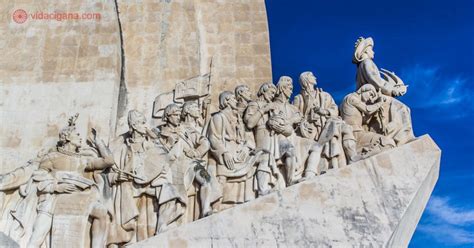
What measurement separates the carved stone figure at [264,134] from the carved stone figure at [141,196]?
118 cm

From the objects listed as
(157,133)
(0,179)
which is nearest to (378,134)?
(157,133)

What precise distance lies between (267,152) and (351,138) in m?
1.27

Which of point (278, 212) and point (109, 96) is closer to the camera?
point (278, 212)

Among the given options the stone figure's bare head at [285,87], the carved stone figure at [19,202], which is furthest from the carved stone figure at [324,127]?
the carved stone figure at [19,202]

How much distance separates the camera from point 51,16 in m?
11.3

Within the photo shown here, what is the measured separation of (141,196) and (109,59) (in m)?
3.55

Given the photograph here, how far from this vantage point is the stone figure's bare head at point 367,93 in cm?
954

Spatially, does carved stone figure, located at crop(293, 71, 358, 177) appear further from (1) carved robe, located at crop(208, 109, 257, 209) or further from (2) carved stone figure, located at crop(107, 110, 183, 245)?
(2) carved stone figure, located at crop(107, 110, 183, 245)

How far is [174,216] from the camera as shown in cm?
796

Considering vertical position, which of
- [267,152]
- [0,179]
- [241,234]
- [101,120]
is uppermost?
[101,120]

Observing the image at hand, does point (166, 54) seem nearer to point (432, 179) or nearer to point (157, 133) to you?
point (157, 133)

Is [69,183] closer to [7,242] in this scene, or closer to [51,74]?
[7,242]

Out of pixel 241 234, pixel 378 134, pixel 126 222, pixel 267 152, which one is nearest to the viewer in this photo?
pixel 241 234

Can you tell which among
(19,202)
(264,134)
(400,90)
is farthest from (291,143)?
(19,202)
